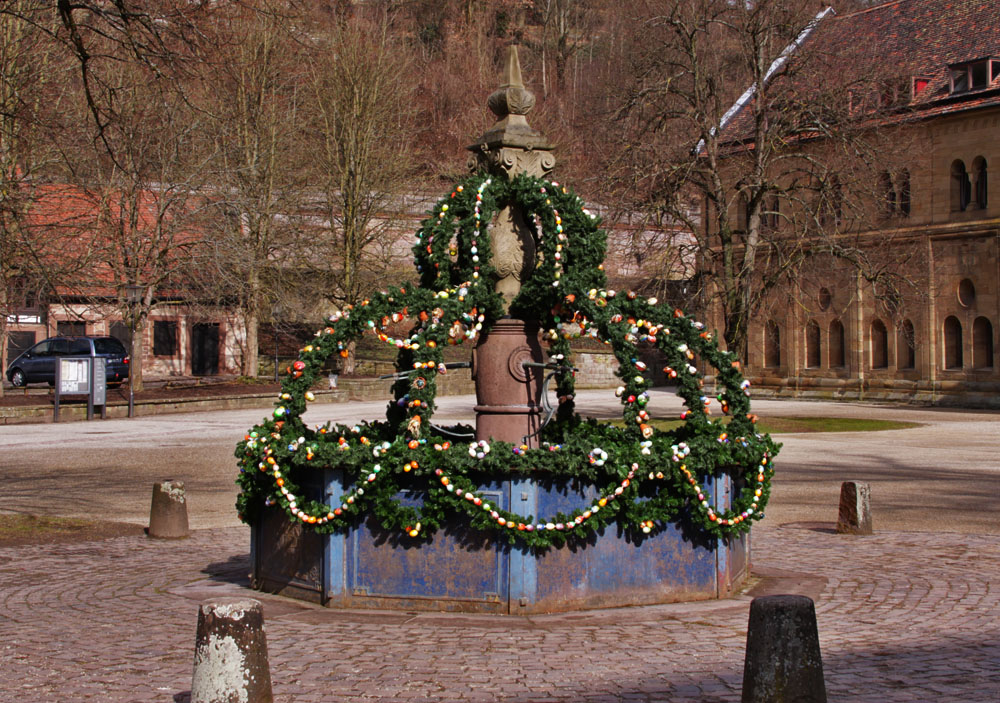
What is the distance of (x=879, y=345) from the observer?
45219mm

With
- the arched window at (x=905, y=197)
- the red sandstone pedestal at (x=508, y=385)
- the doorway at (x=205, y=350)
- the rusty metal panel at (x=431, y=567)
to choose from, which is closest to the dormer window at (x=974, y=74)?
the arched window at (x=905, y=197)

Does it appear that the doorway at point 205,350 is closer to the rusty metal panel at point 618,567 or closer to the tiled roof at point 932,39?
the tiled roof at point 932,39

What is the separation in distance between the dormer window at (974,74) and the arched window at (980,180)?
8.53ft

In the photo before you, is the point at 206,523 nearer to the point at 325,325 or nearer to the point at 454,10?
the point at 325,325

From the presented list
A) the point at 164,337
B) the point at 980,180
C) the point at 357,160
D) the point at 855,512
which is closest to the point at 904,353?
the point at 980,180

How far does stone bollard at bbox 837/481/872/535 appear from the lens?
13.0 m

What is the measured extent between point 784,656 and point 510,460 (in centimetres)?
371

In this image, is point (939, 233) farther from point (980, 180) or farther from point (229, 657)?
point (229, 657)

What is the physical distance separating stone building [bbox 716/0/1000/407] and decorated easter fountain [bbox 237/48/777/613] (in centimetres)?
2962

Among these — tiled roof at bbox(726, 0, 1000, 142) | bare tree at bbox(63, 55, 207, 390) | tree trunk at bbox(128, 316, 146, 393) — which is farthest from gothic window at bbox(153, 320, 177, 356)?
tiled roof at bbox(726, 0, 1000, 142)

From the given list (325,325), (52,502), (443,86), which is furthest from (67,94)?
(443,86)

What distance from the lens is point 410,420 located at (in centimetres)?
932

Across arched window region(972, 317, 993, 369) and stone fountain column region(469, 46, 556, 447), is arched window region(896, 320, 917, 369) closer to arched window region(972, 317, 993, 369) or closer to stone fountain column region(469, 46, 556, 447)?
arched window region(972, 317, 993, 369)

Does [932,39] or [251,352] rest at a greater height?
[932,39]
